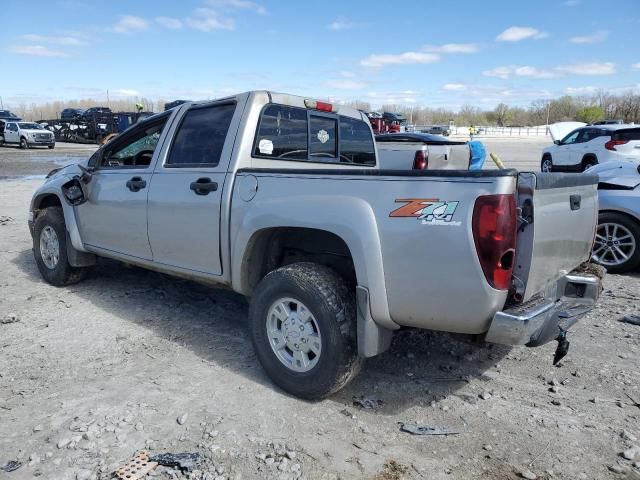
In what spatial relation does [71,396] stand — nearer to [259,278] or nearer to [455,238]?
[259,278]

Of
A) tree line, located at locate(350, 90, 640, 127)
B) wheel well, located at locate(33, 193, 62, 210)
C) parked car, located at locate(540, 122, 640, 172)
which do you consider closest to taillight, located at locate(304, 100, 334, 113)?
wheel well, located at locate(33, 193, 62, 210)

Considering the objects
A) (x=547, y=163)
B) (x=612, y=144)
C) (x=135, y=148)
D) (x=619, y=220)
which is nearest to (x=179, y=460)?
(x=135, y=148)

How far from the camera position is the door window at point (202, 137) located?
3895mm

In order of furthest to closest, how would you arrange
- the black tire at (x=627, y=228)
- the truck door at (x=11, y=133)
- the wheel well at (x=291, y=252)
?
the truck door at (x=11, y=133) → the black tire at (x=627, y=228) → the wheel well at (x=291, y=252)

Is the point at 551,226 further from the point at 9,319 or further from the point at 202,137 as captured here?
the point at 9,319

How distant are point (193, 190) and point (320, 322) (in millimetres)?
1487

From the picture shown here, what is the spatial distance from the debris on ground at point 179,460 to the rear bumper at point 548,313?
1.63 m

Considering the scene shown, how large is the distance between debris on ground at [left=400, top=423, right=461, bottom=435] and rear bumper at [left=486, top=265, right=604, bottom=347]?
0.63 m

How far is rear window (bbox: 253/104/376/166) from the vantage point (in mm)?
3938

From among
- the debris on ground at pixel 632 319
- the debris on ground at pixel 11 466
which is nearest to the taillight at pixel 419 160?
the debris on ground at pixel 632 319

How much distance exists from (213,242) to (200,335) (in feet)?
3.25

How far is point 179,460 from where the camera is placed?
2.59 m

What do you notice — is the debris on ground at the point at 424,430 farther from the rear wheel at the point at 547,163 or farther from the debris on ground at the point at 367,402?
the rear wheel at the point at 547,163

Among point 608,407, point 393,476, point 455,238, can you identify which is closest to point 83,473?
point 393,476
